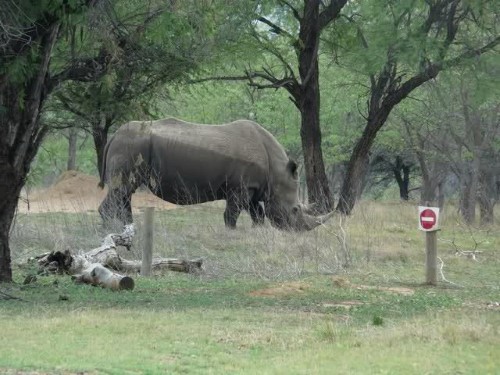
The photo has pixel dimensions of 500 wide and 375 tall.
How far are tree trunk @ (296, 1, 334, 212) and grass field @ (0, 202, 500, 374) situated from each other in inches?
204

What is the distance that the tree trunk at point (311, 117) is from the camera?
2572 cm

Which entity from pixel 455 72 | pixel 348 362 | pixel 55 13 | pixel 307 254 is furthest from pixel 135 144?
pixel 348 362

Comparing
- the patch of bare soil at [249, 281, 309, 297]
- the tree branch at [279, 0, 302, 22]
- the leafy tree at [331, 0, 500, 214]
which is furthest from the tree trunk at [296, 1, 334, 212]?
the patch of bare soil at [249, 281, 309, 297]

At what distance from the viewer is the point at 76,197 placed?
32.6m

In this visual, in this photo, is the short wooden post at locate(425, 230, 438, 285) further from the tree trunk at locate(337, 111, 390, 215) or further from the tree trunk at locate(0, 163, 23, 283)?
the tree trunk at locate(337, 111, 390, 215)

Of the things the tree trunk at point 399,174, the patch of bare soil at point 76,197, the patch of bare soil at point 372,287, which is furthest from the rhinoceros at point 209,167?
the tree trunk at point 399,174

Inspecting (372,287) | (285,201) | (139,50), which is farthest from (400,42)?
(372,287)

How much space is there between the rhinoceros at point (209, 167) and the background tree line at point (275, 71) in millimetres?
879

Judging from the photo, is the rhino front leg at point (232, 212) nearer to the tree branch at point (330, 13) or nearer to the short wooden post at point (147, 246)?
the tree branch at point (330, 13)

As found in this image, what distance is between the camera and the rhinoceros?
77.0 ft

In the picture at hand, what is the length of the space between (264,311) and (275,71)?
2374cm

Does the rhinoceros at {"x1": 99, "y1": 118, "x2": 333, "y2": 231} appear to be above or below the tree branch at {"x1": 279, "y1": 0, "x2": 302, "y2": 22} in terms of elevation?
below

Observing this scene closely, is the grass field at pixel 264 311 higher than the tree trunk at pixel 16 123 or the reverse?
the reverse

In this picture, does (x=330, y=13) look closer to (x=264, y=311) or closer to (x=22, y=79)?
(x=22, y=79)
